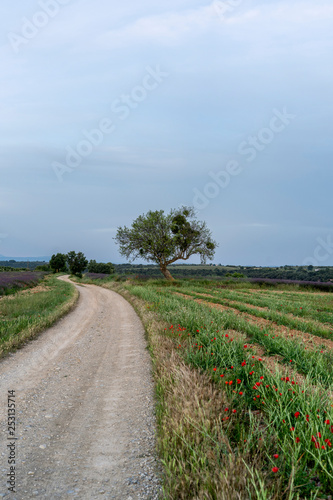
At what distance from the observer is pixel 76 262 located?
314ft

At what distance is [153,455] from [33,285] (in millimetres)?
35592

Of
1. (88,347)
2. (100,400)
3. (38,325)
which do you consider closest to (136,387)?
(100,400)

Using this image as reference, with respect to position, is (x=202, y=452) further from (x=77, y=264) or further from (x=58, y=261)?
(x=58, y=261)

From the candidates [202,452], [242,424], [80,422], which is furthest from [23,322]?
[202,452]

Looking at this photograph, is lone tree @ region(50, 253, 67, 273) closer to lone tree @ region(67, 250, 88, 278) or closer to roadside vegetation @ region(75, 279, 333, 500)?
lone tree @ region(67, 250, 88, 278)

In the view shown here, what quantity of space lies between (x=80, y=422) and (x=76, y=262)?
94.5 m

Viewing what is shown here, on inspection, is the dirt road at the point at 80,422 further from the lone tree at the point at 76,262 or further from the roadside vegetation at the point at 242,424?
the lone tree at the point at 76,262

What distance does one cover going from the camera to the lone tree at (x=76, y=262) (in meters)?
95.2

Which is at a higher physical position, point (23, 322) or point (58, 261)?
point (58, 261)

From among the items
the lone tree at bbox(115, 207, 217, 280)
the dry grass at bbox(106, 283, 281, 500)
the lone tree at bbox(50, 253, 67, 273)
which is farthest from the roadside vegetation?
the lone tree at bbox(50, 253, 67, 273)

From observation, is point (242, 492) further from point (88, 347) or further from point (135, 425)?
point (88, 347)

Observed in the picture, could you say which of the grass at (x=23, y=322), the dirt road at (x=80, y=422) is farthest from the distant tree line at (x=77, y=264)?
the dirt road at (x=80, y=422)

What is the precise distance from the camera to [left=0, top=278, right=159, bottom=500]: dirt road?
3.36 m

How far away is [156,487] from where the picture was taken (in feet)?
10.8
